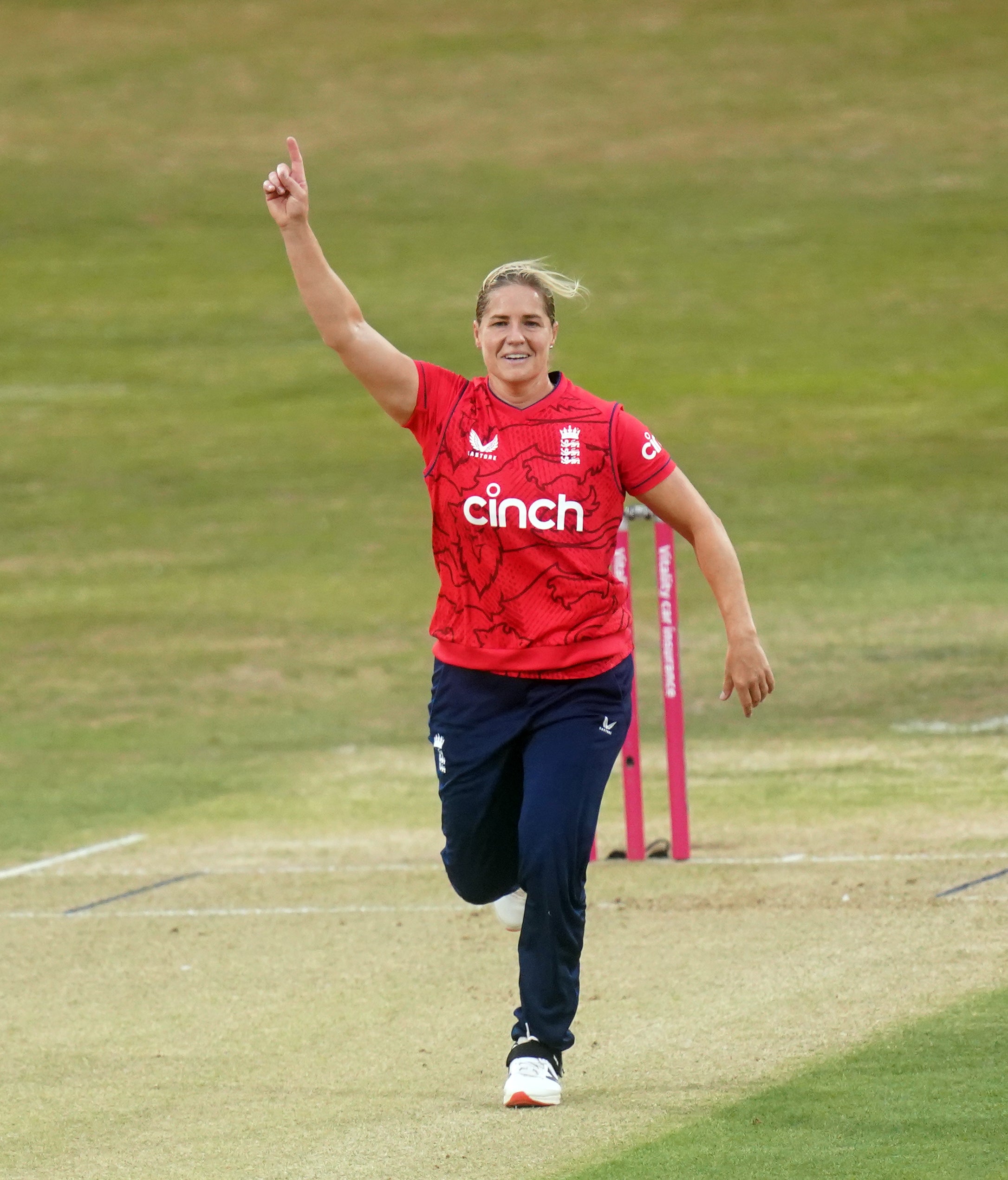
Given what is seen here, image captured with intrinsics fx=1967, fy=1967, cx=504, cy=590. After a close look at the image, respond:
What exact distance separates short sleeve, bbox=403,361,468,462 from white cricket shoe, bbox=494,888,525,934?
1259 mm

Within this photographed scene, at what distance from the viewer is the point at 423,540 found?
732 inches

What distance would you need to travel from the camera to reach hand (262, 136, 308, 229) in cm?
506

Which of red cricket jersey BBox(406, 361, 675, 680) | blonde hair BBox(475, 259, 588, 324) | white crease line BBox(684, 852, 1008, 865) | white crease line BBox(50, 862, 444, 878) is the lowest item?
white crease line BBox(50, 862, 444, 878)

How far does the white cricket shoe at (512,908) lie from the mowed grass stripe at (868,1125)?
869 mm

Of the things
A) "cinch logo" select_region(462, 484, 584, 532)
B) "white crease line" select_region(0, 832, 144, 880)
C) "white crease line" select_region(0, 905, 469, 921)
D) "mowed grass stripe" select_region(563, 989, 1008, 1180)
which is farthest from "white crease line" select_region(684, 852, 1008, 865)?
"cinch logo" select_region(462, 484, 584, 532)

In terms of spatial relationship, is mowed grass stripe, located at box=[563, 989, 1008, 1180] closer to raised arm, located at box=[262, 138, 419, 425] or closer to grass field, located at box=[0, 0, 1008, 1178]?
grass field, located at box=[0, 0, 1008, 1178]

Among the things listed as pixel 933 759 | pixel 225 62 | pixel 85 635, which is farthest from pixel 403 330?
pixel 933 759

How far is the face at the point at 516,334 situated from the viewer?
5.03m

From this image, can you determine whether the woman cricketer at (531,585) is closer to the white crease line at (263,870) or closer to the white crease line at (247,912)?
the white crease line at (247,912)

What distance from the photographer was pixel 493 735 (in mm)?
5043

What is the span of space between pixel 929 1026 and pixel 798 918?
1646 mm

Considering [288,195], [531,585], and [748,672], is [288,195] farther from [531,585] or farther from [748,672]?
[748,672]

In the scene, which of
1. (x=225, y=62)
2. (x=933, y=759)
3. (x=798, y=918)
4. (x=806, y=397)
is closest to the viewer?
(x=798, y=918)

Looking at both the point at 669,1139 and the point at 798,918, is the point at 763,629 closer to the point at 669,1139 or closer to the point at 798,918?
the point at 798,918
